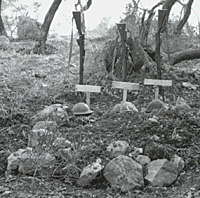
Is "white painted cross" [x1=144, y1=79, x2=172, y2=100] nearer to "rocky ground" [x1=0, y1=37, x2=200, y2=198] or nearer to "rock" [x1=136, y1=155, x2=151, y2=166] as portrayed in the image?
"rocky ground" [x1=0, y1=37, x2=200, y2=198]

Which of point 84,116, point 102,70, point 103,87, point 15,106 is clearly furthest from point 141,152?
point 102,70

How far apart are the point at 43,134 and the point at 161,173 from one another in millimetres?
978

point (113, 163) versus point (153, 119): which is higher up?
point (153, 119)

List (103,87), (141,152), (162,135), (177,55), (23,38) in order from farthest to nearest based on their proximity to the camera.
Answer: (23,38) < (177,55) < (103,87) < (162,135) < (141,152)

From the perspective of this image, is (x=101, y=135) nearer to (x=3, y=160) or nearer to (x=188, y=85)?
(x=3, y=160)

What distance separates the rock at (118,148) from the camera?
333cm

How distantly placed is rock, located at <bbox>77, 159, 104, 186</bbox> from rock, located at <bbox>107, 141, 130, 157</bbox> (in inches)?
10.5

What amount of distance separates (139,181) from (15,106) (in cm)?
231

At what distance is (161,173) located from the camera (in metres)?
3.00

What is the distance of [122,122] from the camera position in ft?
13.6

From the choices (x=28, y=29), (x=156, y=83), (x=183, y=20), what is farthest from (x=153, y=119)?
(x=28, y=29)

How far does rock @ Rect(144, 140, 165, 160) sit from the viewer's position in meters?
3.22

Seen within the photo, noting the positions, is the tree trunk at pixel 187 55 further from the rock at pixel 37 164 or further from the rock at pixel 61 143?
the rock at pixel 37 164

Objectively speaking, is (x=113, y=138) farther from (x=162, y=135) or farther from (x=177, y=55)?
(x=177, y=55)
